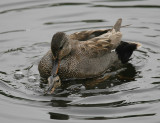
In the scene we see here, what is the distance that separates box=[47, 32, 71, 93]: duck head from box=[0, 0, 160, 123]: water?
0.25m

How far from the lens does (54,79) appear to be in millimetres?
10039

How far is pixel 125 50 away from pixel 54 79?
2.71 meters

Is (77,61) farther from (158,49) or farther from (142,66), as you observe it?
(158,49)

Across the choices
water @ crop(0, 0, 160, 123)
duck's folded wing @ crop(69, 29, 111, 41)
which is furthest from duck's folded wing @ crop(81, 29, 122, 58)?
water @ crop(0, 0, 160, 123)

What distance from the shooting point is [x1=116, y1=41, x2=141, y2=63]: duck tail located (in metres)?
11.8

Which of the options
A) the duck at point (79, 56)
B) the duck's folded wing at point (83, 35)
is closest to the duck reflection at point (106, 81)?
the duck at point (79, 56)

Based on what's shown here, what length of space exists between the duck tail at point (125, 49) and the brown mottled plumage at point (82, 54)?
11.9 inches

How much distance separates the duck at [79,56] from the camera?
33.7 feet

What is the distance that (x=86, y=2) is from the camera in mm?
15727

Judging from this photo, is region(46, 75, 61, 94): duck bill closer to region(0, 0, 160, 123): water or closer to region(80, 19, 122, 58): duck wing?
region(0, 0, 160, 123): water

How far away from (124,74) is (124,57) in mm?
771

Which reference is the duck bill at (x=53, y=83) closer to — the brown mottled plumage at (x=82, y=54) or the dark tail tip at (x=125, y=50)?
the brown mottled plumage at (x=82, y=54)

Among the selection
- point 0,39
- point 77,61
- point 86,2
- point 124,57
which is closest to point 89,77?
point 77,61

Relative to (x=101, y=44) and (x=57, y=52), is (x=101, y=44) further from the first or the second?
(x=57, y=52)
